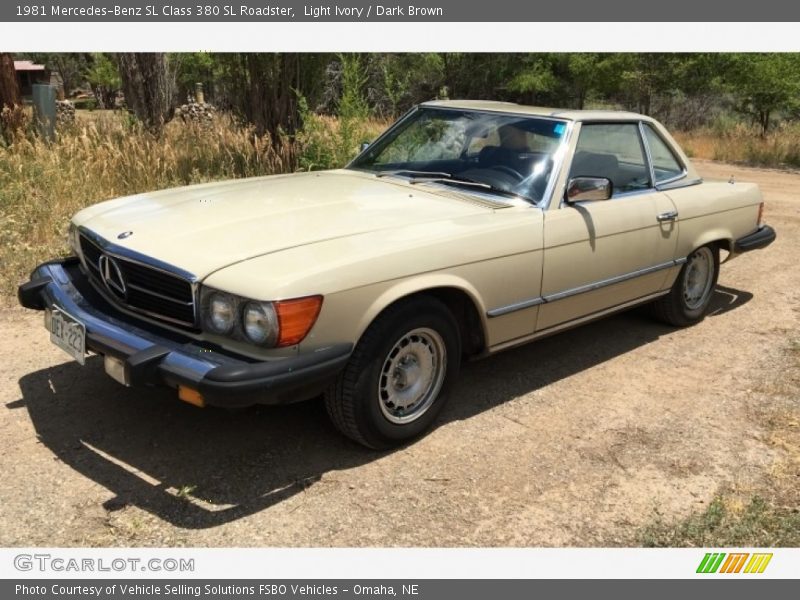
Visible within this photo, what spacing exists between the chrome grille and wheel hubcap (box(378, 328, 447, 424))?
975 millimetres

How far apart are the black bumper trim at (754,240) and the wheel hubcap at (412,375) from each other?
10.6 ft

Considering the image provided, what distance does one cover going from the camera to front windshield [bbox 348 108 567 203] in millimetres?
4371

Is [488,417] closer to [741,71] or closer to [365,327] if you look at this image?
[365,327]

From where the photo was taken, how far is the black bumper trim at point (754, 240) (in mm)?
5844

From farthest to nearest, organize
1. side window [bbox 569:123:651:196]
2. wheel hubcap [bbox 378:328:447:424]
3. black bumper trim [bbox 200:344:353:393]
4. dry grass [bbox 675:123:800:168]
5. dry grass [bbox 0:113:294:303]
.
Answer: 1. dry grass [bbox 675:123:800:168]
2. dry grass [bbox 0:113:294:303]
3. side window [bbox 569:123:651:196]
4. wheel hubcap [bbox 378:328:447:424]
5. black bumper trim [bbox 200:344:353:393]

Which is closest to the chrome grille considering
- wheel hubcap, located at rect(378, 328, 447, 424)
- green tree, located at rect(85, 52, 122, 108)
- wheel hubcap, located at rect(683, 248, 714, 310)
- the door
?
wheel hubcap, located at rect(378, 328, 447, 424)

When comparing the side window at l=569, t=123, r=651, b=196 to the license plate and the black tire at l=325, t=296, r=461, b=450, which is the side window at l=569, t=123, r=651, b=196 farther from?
the license plate

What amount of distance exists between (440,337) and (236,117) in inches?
267

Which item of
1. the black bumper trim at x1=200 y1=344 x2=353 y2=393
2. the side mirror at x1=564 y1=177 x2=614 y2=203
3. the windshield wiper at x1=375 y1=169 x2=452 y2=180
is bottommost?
the black bumper trim at x1=200 y1=344 x2=353 y2=393

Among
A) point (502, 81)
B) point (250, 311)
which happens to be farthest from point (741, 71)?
point (250, 311)

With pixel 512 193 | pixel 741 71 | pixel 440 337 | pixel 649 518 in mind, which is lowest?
pixel 649 518

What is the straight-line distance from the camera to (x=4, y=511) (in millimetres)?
3111

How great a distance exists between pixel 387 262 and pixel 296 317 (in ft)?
1.77

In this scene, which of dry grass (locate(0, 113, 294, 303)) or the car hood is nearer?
the car hood
